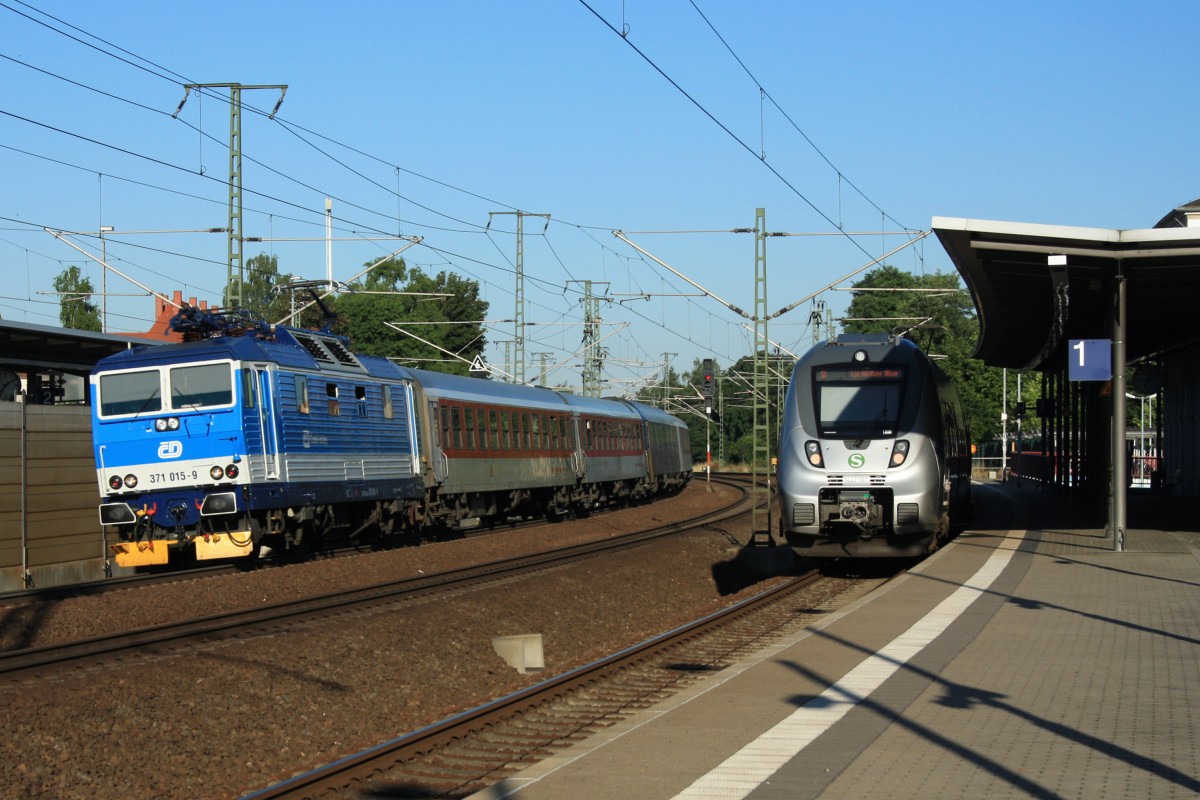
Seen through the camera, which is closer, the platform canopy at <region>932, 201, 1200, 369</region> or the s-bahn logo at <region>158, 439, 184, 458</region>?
the platform canopy at <region>932, 201, 1200, 369</region>

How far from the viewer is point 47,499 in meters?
18.2

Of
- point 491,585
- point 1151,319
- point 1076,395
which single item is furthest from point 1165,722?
point 1076,395

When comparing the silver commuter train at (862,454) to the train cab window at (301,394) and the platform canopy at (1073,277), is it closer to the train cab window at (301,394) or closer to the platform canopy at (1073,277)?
the platform canopy at (1073,277)

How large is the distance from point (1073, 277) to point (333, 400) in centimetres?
1168

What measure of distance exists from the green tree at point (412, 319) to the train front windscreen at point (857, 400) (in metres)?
46.2

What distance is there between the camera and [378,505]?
22297 millimetres

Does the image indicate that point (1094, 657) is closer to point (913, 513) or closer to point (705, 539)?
point (913, 513)

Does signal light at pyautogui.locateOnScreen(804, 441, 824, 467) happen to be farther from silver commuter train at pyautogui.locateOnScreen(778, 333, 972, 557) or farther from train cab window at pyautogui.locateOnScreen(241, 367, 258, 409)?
train cab window at pyautogui.locateOnScreen(241, 367, 258, 409)

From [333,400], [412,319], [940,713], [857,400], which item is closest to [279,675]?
[940,713]

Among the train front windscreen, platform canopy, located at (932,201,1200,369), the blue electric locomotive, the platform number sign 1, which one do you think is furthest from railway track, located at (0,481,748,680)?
A: the platform number sign 1

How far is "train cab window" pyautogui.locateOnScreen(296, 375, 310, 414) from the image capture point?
19203 millimetres

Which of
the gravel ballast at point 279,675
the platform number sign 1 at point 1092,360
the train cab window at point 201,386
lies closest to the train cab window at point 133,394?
the train cab window at point 201,386

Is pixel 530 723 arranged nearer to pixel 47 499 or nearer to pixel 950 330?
pixel 47 499

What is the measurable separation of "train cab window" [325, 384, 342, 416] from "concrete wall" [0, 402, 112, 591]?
358cm
